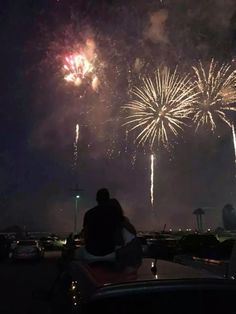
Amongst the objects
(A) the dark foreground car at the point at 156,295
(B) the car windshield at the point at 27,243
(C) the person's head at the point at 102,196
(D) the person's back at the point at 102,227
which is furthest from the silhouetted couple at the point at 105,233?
(B) the car windshield at the point at 27,243

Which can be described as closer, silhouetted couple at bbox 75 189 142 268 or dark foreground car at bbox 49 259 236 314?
dark foreground car at bbox 49 259 236 314

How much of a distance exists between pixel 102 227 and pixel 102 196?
70 cm

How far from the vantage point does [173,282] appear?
3059 millimetres

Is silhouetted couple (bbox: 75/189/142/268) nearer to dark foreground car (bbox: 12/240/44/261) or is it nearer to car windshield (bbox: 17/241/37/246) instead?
dark foreground car (bbox: 12/240/44/261)

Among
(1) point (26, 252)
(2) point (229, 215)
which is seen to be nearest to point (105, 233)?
(1) point (26, 252)

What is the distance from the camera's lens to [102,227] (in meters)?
5.82

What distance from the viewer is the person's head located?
6360mm

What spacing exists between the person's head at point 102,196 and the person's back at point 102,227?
202 millimetres

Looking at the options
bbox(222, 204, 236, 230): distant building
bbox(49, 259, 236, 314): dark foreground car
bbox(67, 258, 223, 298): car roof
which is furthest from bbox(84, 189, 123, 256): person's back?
bbox(222, 204, 236, 230): distant building

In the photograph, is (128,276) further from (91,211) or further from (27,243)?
(27,243)

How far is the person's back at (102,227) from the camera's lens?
569cm

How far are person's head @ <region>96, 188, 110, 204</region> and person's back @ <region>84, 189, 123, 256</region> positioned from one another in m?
0.20

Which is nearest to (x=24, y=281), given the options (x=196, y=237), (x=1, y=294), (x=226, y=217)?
(x=1, y=294)

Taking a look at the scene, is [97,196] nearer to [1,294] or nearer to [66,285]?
[66,285]
